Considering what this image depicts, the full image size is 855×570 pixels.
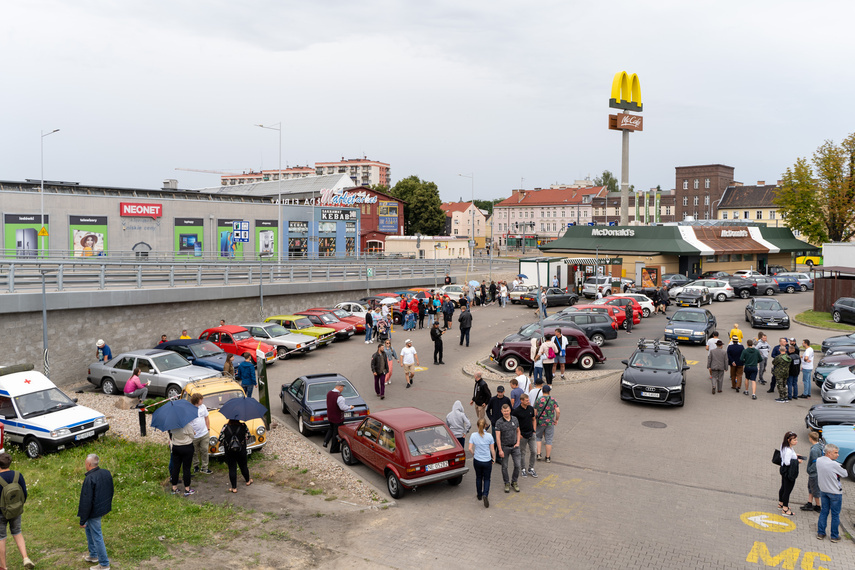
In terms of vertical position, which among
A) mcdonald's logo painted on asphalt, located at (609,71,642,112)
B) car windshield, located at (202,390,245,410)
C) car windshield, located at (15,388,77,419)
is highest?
mcdonald's logo painted on asphalt, located at (609,71,642,112)

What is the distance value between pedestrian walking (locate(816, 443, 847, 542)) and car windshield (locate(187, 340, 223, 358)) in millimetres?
17417

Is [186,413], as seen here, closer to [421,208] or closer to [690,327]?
[690,327]

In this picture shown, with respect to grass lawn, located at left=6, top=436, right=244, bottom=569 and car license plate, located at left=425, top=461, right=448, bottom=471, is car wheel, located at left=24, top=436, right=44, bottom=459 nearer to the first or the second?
grass lawn, located at left=6, top=436, right=244, bottom=569

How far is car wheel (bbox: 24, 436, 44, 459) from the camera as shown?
14086 mm

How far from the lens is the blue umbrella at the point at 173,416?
11.1m

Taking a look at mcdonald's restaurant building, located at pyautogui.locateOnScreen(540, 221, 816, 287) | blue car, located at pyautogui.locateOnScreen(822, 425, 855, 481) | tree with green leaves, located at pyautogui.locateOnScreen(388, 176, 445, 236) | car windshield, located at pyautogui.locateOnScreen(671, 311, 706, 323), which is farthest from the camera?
tree with green leaves, located at pyautogui.locateOnScreen(388, 176, 445, 236)

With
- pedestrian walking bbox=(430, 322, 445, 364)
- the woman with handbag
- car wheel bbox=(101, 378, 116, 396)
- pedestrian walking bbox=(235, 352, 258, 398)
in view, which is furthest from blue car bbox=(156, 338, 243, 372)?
the woman with handbag

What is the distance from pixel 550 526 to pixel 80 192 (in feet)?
153

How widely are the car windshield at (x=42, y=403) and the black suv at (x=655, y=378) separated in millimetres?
14141

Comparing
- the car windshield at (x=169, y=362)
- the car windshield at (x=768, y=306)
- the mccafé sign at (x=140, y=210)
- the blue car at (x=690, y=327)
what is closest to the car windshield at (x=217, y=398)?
the car windshield at (x=169, y=362)

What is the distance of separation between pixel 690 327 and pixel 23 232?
132 feet

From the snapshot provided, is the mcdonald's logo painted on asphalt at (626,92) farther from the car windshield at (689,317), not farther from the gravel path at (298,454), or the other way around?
the gravel path at (298,454)

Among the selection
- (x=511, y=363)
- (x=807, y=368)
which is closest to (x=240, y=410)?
(x=511, y=363)

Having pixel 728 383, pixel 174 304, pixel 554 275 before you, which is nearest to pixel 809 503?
pixel 728 383
